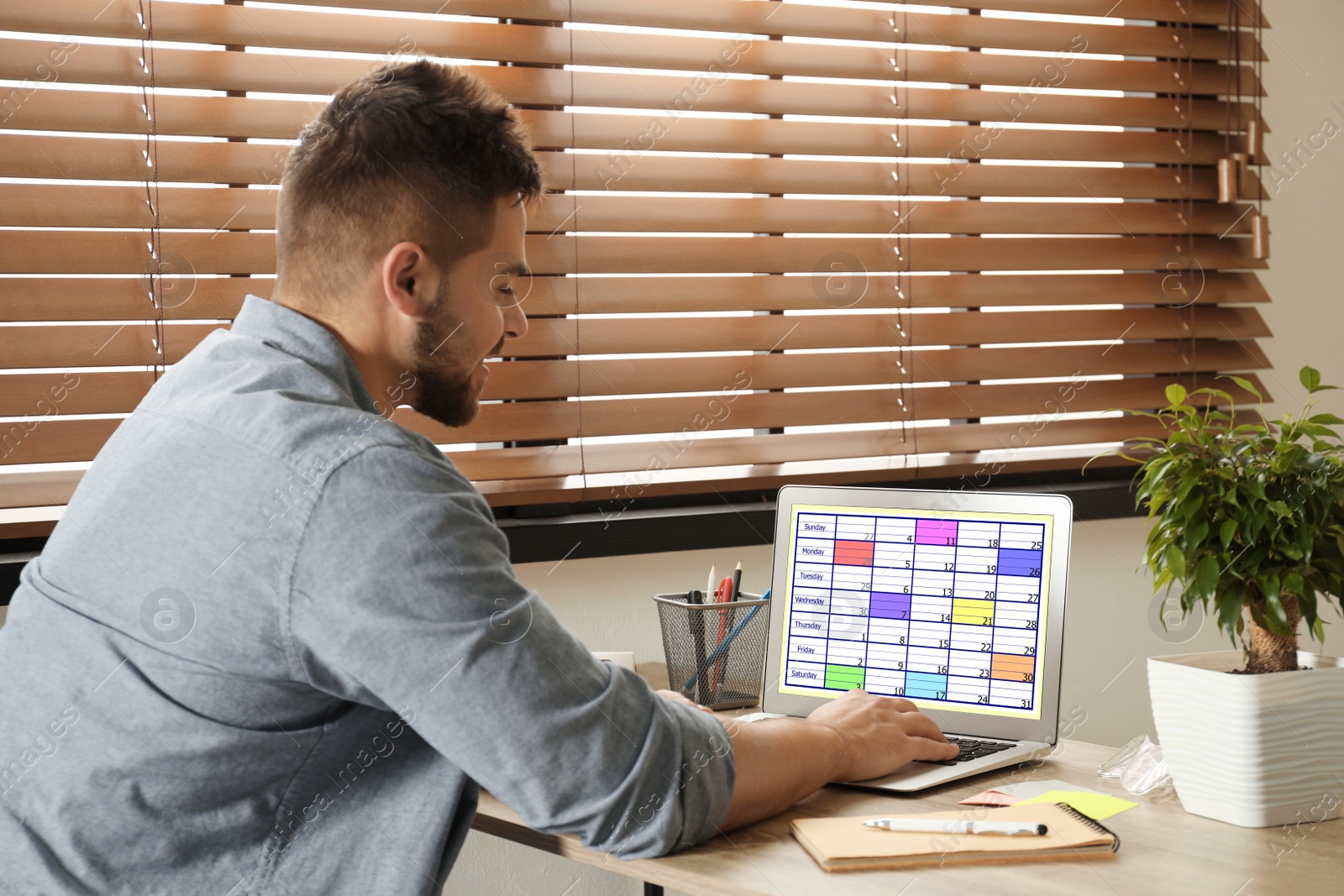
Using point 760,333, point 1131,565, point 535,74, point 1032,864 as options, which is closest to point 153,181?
point 535,74

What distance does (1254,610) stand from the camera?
116 cm

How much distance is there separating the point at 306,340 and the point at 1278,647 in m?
0.99

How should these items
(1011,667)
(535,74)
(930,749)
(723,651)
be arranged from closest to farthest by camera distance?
(930,749), (1011,667), (723,651), (535,74)

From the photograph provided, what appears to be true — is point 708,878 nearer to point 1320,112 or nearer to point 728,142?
point 728,142

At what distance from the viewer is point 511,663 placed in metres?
0.88

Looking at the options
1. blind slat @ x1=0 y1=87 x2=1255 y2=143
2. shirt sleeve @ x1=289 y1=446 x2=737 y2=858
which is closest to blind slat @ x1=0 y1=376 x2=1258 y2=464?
blind slat @ x1=0 y1=87 x2=1255 y2=143

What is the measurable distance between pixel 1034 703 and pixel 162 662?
0.92 m

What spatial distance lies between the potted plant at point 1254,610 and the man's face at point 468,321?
69 cm

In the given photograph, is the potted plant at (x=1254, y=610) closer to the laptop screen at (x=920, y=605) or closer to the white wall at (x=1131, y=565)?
the laptop screen at (x=920, y=605)

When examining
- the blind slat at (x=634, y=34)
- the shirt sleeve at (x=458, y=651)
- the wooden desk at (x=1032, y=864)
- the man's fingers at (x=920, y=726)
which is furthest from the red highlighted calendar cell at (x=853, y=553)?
the blind slat at (x=634, y=34)

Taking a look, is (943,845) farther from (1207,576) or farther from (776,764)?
(1207,576)

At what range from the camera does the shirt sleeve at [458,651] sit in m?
0.85

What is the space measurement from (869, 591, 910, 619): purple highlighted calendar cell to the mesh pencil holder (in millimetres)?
184

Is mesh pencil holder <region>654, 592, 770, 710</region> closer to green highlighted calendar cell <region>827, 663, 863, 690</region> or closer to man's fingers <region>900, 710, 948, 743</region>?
green highlighted calendar cell <region>827, 663, 863, 690</region>
